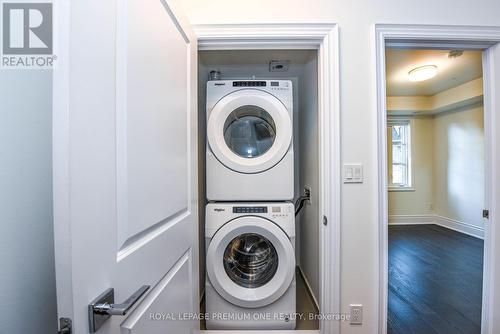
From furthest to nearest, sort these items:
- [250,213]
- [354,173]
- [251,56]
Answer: [251,56] → [250,213] → [354,173]

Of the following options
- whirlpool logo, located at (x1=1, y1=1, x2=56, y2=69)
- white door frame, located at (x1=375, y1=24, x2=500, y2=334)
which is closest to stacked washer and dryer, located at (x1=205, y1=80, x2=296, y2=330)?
white door frame, located at (x1=375, y1=24, x2=500, y2=334)

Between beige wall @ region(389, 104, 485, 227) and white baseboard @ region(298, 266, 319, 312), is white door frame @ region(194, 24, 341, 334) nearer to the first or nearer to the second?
white baseboard @ region(298, 266, 319, 312)

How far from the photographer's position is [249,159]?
1561 mm

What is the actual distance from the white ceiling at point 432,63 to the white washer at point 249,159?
1.56 m

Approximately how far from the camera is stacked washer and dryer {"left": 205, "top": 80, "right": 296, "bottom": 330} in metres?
1.47

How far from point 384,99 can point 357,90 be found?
16 centimetres

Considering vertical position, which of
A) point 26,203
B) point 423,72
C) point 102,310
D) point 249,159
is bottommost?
point 102,310

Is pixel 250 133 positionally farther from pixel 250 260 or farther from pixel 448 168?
pixel 448 168

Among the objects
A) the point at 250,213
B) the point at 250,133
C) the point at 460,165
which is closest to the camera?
the point at 250,213

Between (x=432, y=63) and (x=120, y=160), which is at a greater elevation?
(x=432, y=63)

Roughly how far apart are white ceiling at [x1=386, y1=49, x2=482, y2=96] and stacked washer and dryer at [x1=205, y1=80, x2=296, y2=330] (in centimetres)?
165

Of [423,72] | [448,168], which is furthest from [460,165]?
[423,72]

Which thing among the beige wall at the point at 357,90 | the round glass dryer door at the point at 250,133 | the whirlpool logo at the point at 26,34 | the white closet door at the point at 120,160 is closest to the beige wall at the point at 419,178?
the beige wall at the point at 357,90

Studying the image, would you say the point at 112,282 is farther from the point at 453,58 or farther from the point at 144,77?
the point at 453,58
